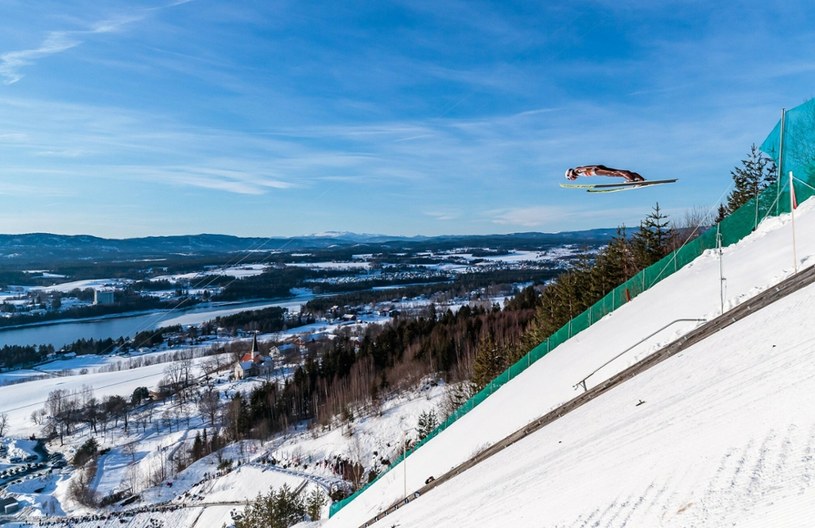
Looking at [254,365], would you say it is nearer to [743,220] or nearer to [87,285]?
[743,220]

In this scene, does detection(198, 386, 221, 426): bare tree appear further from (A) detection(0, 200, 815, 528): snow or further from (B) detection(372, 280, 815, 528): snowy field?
(B) detection(372, 280, 815, 528): snowy field

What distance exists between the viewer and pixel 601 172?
10.3m

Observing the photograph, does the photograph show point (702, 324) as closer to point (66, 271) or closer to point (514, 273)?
point (514, 273)

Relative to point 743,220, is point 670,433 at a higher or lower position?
lower

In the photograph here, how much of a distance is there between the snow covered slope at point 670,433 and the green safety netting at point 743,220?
1.02 meters

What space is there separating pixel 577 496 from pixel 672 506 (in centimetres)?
147

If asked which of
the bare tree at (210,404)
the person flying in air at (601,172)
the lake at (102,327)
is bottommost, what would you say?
the bare tree at (210,404)

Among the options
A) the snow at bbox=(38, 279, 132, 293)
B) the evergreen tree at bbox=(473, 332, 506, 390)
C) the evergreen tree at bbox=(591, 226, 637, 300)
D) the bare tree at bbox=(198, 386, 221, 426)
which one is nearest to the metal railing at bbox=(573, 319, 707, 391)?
the evergreen tree at bbox=(591, 226, 637, 300)

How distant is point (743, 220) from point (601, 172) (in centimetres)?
883

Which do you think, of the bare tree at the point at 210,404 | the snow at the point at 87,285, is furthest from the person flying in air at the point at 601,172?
the snow at the point at 87,285

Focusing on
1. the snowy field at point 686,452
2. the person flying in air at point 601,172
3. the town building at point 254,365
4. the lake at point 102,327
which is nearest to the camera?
the snowy field at point 686,452

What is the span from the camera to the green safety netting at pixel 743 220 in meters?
13.4

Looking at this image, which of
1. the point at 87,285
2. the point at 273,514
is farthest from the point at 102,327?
the point at 273,514

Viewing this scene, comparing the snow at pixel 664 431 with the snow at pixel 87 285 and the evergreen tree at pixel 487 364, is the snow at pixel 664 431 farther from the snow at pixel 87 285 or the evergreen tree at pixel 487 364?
the snow at pixel 87 285
